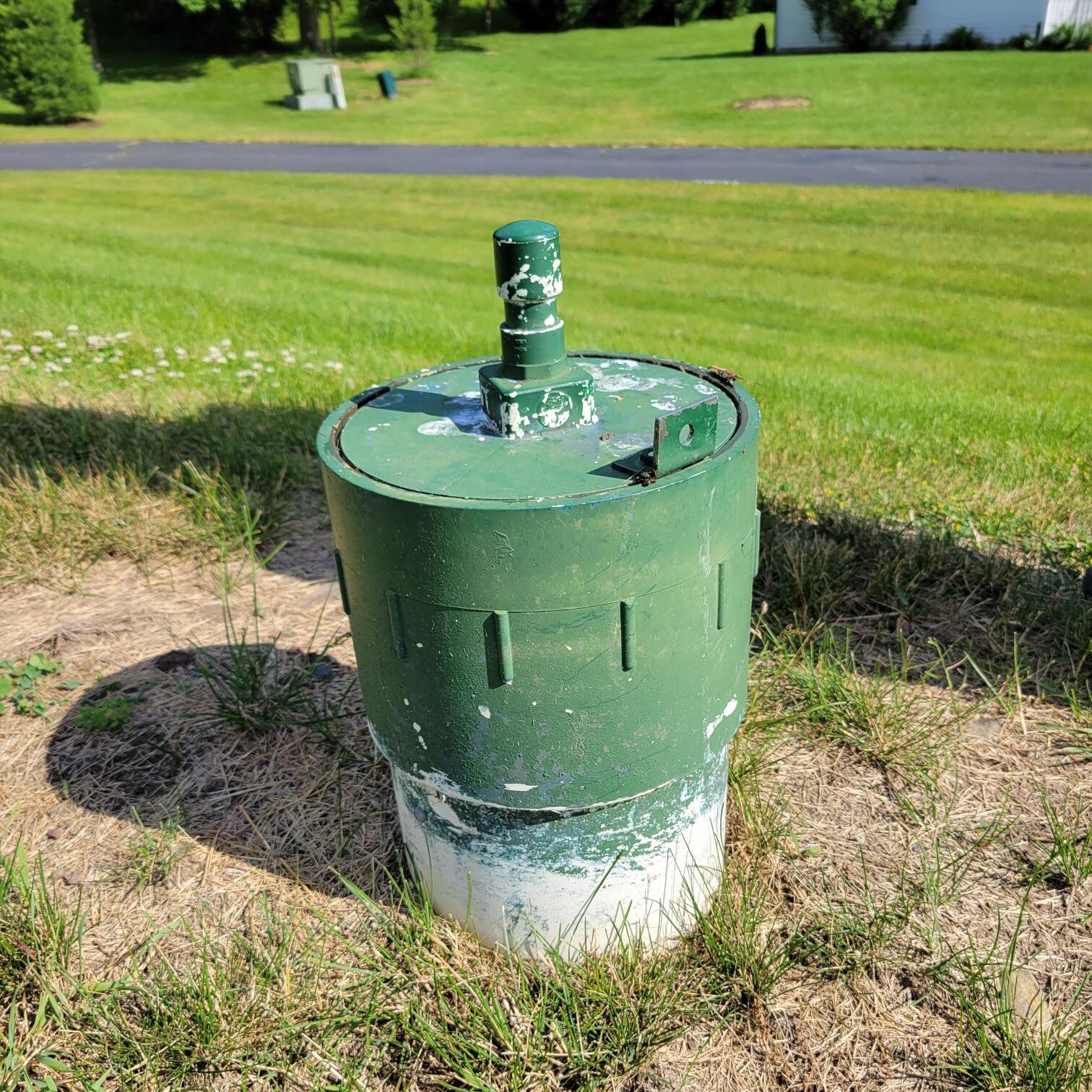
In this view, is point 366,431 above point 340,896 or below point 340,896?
above

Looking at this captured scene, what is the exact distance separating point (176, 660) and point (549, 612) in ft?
7.25

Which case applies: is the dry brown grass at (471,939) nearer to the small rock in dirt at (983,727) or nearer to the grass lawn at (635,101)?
the small rock in dirt at (983,727)

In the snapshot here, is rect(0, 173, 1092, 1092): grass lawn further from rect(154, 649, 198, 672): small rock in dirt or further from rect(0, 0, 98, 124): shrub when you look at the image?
rect(0, 0, 98, 124): shrub

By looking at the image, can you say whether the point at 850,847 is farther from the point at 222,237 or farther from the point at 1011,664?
the point at 222,237

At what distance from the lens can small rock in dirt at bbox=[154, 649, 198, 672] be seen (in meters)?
3.49

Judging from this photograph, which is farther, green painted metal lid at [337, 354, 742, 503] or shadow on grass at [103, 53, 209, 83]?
shadow on grass at [103, 53, 209, 83]

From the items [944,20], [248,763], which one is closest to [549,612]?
[248,763]

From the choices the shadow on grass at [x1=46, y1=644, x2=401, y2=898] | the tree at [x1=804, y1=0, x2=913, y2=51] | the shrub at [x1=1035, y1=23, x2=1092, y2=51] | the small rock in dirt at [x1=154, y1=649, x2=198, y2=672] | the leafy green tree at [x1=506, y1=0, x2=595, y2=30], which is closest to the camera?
the shadow on grass at [x1=46, y1=644, x2=401, y2=898]

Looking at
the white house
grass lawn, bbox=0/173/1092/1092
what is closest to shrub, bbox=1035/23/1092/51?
the white house

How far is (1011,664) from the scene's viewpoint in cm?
331

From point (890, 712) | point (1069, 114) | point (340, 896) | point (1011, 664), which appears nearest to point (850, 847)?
point (890, 712)

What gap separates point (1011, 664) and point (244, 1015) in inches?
103

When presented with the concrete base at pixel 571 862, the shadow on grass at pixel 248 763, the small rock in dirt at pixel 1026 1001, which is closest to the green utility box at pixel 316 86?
the shadow on grass at pixel 248 763

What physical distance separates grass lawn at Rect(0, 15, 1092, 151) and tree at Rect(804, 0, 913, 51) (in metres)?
2.45
